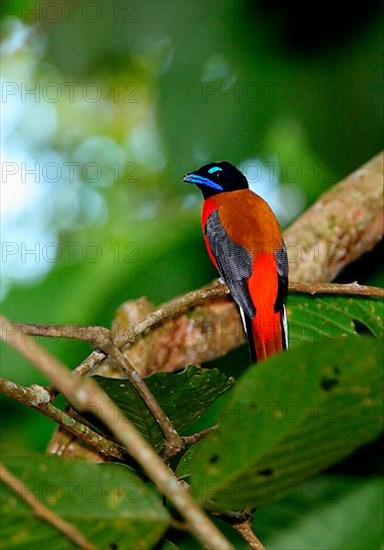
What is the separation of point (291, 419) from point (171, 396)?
22.2 inches

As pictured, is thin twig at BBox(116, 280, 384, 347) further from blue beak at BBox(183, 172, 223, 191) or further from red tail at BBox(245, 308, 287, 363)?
blue beak at BBox(183, 172, 223, 191)

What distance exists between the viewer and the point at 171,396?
172cm

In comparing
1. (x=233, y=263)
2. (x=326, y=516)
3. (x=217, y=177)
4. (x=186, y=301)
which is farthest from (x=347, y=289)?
(x=217, y=177)

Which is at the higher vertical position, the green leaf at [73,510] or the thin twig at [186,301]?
the thin twig at [186,301]

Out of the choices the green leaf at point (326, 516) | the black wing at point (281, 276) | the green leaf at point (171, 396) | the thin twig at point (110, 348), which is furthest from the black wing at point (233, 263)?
the thin twig at point (110, 348)

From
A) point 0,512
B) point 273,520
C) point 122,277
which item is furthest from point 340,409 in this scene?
point 122,277

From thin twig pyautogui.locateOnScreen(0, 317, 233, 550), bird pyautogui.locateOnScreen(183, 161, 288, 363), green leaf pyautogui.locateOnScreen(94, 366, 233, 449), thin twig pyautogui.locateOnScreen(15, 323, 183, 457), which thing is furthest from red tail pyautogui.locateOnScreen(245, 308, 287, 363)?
thin twig pyautogui.locateOnScreen(0, 317, 233, 550)

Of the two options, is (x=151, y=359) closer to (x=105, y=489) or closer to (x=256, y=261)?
(x=256, y=261)

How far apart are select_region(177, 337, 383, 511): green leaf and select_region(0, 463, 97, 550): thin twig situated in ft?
0.58

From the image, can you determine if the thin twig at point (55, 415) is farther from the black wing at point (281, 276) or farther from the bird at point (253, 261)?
the black wing at point (281, 276)

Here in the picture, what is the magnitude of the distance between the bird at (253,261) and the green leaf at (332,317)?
214mm

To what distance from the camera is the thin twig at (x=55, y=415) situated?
1615 mm

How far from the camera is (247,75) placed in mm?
3973

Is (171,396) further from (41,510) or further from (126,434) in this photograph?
(126,434)
